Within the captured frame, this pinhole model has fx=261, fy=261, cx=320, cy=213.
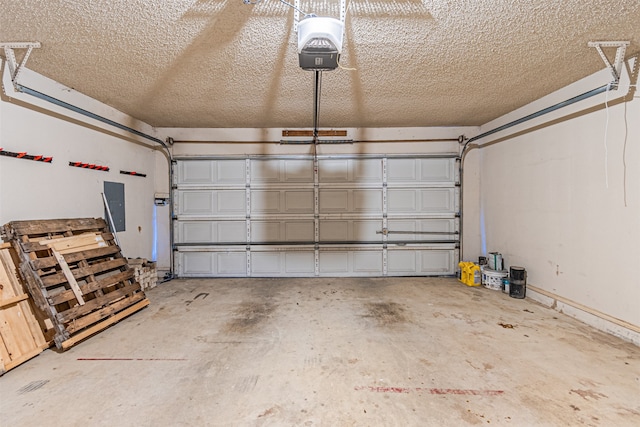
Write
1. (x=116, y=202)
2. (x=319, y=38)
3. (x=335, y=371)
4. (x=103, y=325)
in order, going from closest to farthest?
(x=319, y=38) < (x=335, y=371) < (x=103, y=325) < (x=116, y=202)

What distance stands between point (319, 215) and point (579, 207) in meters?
3.33

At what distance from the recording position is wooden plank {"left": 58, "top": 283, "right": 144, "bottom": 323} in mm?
2318

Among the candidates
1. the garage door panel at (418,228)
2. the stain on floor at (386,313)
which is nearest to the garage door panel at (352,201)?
the garage door panel at (418,228)

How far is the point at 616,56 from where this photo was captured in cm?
235

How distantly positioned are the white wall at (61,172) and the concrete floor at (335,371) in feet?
4.61

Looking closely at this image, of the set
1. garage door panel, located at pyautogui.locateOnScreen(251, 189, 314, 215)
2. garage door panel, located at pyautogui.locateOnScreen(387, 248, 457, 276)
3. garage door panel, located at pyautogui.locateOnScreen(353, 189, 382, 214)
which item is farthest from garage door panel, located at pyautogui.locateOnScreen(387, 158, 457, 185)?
garage door panel, located at pyautogui.locateOnScreen(251, 189, 314, 215)

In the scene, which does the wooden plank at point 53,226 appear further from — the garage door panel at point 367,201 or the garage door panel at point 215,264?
the garage door panel at point 367,201

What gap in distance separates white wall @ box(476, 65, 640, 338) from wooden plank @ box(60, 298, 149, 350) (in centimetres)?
496

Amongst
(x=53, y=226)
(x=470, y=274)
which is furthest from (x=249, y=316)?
(x=470, y=274)

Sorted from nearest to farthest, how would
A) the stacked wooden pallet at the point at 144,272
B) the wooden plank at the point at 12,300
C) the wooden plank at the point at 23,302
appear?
1. the wooden plank at the point at 12,300
2. the wooden plank at the point at 23,302
3. the stacked wooden pallet at the point at 144,272

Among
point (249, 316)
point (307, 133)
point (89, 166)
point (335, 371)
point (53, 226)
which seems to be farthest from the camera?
A: point (307, 133)

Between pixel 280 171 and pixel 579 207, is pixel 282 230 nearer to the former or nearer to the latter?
pixel 280 171

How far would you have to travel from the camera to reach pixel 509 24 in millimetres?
1938

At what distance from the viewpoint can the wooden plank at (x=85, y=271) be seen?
2.34 meters
